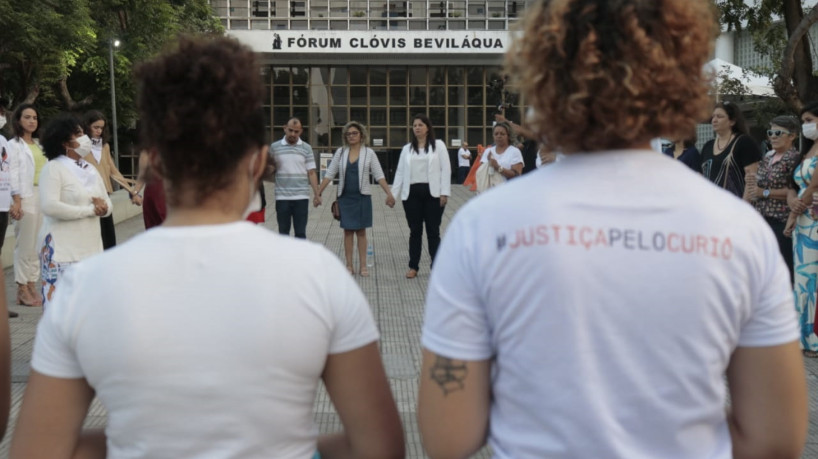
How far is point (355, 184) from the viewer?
11.2 meters

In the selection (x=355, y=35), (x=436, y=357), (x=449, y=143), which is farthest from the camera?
(x=449, y=143)

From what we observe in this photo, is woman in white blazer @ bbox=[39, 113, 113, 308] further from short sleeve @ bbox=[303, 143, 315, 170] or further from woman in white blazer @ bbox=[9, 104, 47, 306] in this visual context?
short sleeve @ bbox=[303, 143, 315, 170]

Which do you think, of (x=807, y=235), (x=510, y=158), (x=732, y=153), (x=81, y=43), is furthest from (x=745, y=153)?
(x=81, y=43)

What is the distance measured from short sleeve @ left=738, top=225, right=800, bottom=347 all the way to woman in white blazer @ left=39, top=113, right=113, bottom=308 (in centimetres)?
532

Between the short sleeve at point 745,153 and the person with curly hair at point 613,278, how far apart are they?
6217mm

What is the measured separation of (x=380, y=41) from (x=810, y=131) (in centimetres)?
3431

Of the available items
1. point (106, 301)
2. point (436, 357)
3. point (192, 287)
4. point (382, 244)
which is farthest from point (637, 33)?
point (382, 244)

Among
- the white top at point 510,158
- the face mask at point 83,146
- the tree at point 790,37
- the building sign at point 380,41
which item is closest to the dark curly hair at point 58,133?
the face mask at point 83,146

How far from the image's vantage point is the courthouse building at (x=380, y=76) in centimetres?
4166

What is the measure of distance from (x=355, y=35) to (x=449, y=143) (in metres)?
6.26

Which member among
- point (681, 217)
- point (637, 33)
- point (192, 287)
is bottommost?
point (192, 287)

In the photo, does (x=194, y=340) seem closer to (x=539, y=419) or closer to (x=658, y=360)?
(x=539, y=419)

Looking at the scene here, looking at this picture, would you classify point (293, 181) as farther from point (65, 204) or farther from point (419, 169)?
point (65, 204)

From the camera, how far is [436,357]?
1812mm
